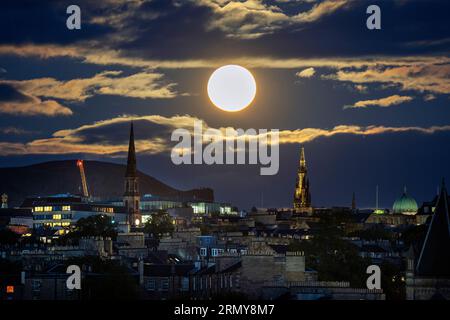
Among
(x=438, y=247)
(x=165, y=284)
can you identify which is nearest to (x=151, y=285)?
(x=165, y=284)

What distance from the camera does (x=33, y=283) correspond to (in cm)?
11200

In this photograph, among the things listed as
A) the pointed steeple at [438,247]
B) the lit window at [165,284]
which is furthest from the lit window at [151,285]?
the pointed steeple at [438,247]

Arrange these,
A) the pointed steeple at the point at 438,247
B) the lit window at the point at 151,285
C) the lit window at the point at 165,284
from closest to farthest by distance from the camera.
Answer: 1. the pointed steeple at the point at 438,247
2. the lit window at the point at 165,284
3. the lit window at the point at 151,285

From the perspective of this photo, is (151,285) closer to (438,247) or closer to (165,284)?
(165,284)

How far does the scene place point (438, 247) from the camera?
107062mm

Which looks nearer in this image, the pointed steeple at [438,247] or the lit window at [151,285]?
the pointed steeple at [438,247]

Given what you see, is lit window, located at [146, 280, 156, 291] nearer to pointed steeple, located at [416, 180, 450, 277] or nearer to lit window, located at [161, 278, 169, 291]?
lit window, located at [161, 278, 169, 291]

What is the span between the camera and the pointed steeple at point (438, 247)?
106m

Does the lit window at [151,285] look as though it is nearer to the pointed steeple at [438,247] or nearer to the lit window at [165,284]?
the lit window at [165,284]
